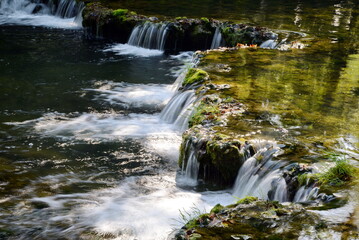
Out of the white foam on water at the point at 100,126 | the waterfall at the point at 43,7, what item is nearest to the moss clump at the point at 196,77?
the white foam on water at the point at 100,126

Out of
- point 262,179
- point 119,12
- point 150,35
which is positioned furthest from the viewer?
point 119,12

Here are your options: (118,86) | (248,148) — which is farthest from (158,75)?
(248,148)

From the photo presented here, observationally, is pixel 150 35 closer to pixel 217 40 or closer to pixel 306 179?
pixel 217 40

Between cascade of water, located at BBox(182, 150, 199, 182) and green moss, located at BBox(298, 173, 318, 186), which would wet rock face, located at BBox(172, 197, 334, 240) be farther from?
cascade of water, located at BBox(182, 150, 199, 182)

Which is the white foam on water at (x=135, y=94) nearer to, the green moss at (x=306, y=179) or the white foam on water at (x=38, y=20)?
the green moss at (x=306, y=179)

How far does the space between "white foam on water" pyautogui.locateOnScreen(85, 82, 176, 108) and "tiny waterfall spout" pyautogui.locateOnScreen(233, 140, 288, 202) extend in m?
5.48

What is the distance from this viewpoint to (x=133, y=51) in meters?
18.6

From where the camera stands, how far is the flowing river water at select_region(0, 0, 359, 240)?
7035 millimetres

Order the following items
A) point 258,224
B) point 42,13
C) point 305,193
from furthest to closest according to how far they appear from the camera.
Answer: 1. point 42,13
2. point 305,193
3. point 258,224

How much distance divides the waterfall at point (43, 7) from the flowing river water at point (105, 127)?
3817mm

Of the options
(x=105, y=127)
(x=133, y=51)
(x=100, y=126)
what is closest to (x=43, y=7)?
(x=133, y=51)

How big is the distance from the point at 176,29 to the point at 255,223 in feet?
46.4

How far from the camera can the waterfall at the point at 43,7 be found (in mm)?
24408

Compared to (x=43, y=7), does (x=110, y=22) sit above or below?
below
